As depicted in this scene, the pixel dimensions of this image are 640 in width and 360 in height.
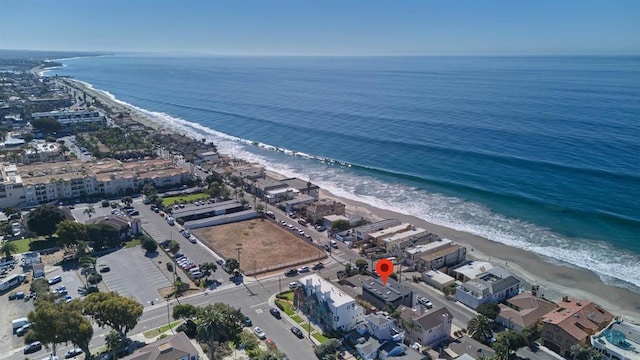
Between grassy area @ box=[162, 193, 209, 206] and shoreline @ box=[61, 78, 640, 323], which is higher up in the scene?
grassy area @ box=[162, 193, 209, 206]

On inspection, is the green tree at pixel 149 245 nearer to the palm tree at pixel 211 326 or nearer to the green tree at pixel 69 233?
the green tree at pixel 69 233

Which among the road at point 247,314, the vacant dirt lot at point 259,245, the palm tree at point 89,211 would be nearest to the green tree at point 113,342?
the road at point 247,314

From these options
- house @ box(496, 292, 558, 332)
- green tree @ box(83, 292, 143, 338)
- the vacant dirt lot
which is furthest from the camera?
the vacant dirt lot

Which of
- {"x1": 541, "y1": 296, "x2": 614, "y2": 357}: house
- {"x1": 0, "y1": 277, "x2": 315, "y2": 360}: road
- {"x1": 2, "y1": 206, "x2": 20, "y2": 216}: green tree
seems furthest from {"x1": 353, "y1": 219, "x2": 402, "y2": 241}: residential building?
{"x1": 2, "y1": 206, "x2": 20, "y2": 216}: green tree

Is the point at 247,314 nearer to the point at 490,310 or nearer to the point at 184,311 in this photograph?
the point at 184,311

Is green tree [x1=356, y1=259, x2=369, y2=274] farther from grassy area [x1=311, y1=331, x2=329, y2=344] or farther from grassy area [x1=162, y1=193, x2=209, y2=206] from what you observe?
grassy area [x1=162, y1=193, x2=209, y2=206]

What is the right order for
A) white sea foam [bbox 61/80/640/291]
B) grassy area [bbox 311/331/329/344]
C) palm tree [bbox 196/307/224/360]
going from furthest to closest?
white sea foam [bbox 61/80/640/291] → grassy area [bbox 311/331/329/344] → palm tree [bbox 196/307/224/360]

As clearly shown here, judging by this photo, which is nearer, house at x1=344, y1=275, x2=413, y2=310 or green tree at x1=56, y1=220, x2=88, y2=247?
house at x1=344, y1=275, x2=413, y2=310

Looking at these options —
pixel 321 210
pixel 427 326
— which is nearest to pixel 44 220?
pixel 321 210
